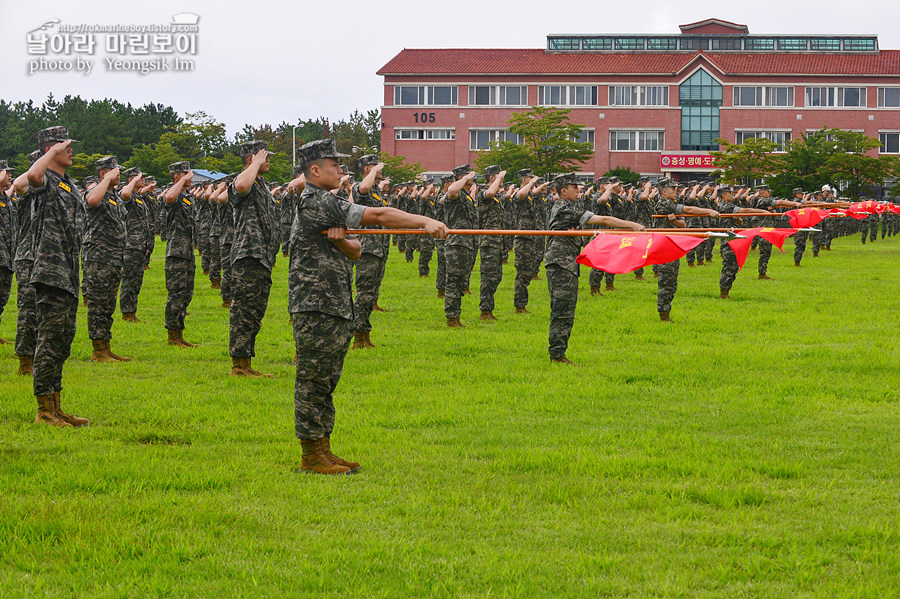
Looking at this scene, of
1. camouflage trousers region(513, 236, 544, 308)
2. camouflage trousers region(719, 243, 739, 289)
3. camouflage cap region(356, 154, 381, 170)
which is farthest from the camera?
camouflage trousers region(719, 243, 739, 289)

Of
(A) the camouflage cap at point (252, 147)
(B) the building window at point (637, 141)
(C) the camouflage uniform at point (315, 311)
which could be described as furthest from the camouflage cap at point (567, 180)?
(B) the building window at point (637, 141)

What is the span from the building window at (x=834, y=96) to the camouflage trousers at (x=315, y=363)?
74.3 meters

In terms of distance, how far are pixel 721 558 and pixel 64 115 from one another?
84.4m

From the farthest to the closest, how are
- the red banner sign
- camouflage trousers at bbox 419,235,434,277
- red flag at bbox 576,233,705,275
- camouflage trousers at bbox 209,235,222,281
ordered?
the red banner sign → camouflage trousers at bbox 419,235,434,277 → camouflage trousers at bbox 209,235,222,281 → red flag at bbox 576,233,705,275

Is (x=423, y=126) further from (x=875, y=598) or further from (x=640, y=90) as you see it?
(x=875, y=598)

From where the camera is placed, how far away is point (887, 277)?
79.1ft

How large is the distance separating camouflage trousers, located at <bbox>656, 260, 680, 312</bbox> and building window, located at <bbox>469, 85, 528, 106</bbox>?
61421mm

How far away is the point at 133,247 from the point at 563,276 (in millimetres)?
6861

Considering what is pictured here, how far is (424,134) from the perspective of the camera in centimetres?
7744

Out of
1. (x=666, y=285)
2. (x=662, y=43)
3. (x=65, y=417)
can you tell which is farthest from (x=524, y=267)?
(x=662, y=43)

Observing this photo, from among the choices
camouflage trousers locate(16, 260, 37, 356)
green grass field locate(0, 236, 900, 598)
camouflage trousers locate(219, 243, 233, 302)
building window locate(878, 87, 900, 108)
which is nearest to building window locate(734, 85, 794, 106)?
building window locate(878, 87, 900, 108)

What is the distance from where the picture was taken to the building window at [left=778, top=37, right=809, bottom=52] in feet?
255

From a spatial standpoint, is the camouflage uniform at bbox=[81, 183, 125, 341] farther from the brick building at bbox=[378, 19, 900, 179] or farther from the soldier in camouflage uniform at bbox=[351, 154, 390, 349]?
the brick building at bbox=[378, 19, 900, 179]

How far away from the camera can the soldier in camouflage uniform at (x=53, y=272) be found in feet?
26.7
